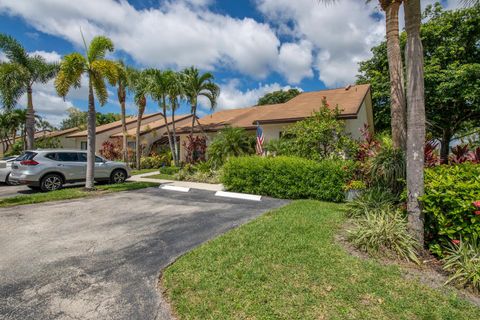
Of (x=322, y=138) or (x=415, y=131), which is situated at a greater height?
(x=322, y=138)

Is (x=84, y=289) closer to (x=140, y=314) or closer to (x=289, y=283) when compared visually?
(x=140, y=314)

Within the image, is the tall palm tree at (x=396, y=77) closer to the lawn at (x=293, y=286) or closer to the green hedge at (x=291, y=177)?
the green hedge at (x=291, y=177)

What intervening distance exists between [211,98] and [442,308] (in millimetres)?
16166

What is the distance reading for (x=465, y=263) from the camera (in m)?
3.67

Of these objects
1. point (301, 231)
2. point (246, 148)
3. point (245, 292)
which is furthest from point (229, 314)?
point (246, 148)

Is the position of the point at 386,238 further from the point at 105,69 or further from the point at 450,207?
the point at 105,69

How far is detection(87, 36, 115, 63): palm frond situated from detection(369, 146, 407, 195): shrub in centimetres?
1045

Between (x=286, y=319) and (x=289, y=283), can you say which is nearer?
(x=286, y=319)


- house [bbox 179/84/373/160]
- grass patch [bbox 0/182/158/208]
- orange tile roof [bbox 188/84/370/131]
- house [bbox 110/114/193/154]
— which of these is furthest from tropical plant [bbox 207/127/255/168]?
house [bbox 110/114/193/154]

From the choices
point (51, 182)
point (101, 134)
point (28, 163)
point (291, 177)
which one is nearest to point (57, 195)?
point (51, 182)

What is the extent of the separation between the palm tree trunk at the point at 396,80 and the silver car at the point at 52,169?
486 inches

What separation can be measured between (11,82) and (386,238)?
21.2 metres

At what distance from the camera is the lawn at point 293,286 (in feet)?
9.96

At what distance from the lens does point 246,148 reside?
14562 millimetres
